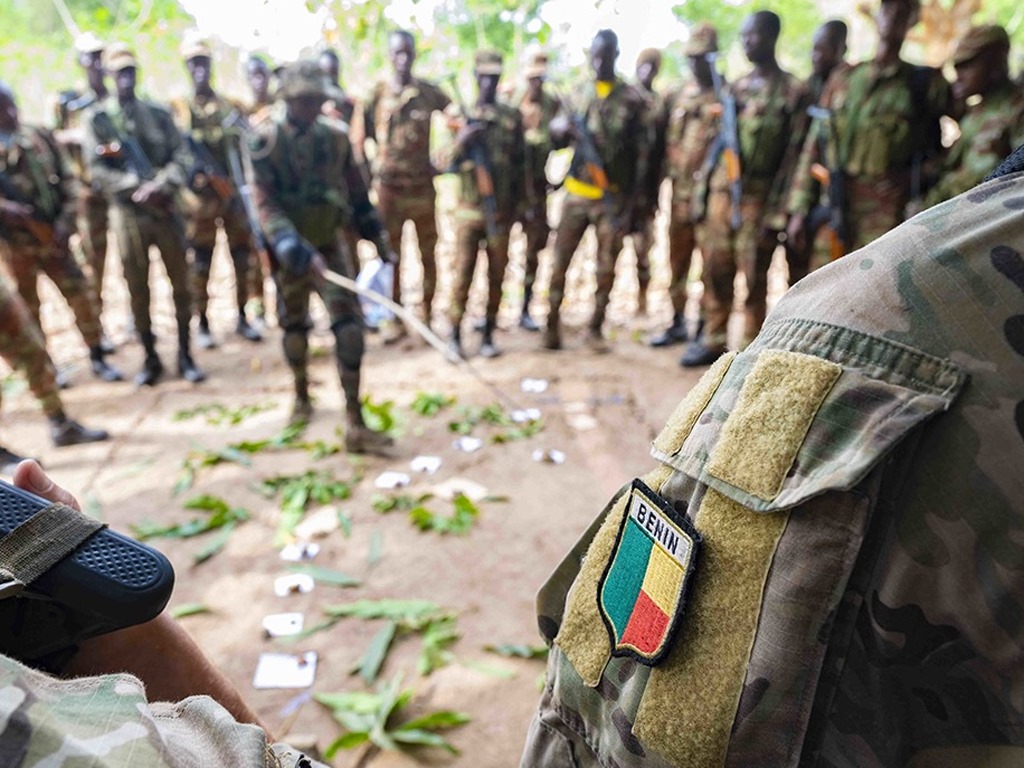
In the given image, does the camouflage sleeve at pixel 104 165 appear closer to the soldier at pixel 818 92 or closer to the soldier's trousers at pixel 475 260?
the soldier's trousers at pixel 475 260

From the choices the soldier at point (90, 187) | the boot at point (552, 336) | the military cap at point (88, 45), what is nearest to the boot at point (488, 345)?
the boot at point (552, 336)

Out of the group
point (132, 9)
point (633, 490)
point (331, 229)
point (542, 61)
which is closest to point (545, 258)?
point (542, 61)

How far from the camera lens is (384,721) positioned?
230cm

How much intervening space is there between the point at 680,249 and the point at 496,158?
197 centimetres

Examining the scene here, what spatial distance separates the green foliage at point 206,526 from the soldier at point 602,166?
3.52m

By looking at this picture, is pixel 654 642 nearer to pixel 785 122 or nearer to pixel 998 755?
pixel 998 755

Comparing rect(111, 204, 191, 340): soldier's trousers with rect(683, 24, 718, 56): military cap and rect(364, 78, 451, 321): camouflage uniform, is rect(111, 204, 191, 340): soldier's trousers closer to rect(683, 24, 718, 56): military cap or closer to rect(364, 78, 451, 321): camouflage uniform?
rect(364, 78, 451, 321): camouflage uniform

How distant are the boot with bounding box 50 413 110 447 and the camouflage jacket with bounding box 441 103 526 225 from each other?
11.8ft

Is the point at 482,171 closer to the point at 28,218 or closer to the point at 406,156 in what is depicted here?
the point at 406,156

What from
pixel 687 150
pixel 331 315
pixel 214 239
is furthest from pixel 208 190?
pixel 687 150

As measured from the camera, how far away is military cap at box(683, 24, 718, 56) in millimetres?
5719

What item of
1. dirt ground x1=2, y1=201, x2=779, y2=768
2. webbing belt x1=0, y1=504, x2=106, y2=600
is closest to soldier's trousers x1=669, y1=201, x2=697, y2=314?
dirt ground x1=2, y1=201, x2=779, y2=768

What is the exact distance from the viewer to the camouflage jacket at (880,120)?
Result: 4.43 metres

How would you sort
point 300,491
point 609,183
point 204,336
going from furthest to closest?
point 204,336, point 609,183, point 300,491
